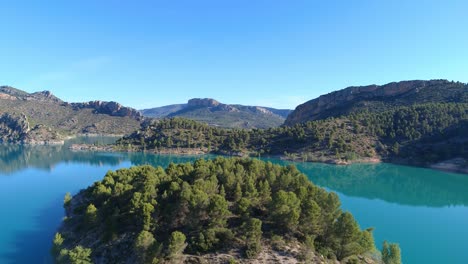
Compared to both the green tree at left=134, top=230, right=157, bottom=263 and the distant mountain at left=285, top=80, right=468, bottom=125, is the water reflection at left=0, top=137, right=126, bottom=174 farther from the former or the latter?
the distant mountain at left=285, top=80, right=468, bottom=125

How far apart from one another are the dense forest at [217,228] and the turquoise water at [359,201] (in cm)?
575

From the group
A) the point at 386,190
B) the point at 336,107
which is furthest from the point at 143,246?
the point at 336,107

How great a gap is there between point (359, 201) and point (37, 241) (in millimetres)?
50503

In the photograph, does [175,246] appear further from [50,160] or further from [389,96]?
[389,96]

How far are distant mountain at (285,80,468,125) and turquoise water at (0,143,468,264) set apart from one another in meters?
65.7

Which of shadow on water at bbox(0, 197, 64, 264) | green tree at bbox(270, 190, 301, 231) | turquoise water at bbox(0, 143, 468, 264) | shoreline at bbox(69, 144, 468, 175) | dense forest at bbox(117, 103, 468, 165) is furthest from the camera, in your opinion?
dense forest at bbox(117, 103, 468, 165)

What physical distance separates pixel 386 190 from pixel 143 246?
A: 59114mm

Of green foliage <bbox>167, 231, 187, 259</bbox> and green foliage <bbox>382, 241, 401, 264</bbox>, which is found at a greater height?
green foliage <bbox>167, 231, 187, 259</bbox>

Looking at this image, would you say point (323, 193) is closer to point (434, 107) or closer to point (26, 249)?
point (26, 249)

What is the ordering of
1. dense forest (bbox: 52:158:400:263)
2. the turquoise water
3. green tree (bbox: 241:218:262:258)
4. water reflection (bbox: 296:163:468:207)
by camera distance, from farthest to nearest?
water reflection (bbox: 296:163:468:207) → the turquoise water → dense forest (bbox: 52:158:400:263) → green tree (bbox: 241:218:262:258)

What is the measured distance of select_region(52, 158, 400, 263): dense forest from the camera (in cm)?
2467

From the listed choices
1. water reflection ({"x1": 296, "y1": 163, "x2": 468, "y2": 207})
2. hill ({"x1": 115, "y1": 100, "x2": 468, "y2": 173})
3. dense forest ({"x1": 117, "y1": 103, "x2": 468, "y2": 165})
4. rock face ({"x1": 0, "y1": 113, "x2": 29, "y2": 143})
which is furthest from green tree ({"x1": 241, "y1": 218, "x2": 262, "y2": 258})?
rock face ({"x1": 0, "y1": 113, "x2": 29, "y2": 143})

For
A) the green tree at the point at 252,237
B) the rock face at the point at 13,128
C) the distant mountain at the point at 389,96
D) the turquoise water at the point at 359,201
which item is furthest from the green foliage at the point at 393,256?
the rock face at the point at 13,128

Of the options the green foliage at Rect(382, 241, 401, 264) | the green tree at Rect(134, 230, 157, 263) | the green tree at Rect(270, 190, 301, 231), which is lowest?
the green foliage at Rect(382, 241, 401, 264)
